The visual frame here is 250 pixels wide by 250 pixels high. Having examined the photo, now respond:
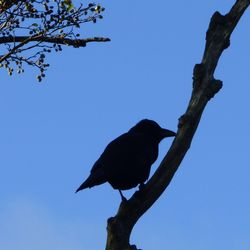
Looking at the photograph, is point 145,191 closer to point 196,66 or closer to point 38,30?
point 196,66

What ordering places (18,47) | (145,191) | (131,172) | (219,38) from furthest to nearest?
1. (131,172)
2. (18,47)
3. (219,38)
4. (145,191)

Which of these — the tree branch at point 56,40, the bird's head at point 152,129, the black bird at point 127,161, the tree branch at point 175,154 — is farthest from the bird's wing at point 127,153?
the tree branch at point 175,154

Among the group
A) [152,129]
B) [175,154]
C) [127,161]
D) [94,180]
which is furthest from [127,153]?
[175,154]

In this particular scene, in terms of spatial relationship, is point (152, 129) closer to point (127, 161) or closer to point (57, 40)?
point (127, 161)

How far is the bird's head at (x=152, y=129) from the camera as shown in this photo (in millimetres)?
10414

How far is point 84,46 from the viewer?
8562 mm

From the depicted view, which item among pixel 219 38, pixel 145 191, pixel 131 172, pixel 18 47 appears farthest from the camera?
pixel 131 172

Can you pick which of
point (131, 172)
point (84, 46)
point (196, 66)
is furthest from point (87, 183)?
point (196, 66)

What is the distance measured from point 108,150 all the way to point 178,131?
263cm

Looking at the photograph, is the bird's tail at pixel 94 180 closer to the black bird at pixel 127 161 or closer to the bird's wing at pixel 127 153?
the black bird at pixel 127 161

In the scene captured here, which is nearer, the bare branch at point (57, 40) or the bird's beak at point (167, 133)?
the bare branch at point (57, 40)

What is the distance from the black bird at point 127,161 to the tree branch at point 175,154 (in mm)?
1708

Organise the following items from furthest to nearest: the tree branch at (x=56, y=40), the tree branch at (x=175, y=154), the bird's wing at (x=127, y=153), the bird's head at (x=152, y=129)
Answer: the bird's head at (x=152, y=129) → the bird's wing at (x=127, y=153) → the tree branch at (x=56, y=40) → the tree branch at (x=175, y=154)

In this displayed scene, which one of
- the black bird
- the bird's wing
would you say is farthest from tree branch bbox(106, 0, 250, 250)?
the bird's wing
